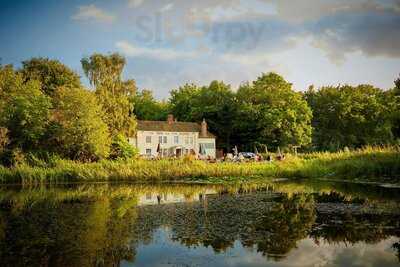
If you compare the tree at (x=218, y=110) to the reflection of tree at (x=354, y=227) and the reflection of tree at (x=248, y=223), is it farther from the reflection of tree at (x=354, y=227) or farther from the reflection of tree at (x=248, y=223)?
the reflection of tree at (x=354, y=227)

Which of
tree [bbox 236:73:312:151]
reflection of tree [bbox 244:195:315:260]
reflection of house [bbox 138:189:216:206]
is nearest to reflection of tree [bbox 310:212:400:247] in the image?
reflection of tree [bbox 244:195:315:260]

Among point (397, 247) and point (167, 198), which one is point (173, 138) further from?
point (397, 247)

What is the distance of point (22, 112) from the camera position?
36.3m

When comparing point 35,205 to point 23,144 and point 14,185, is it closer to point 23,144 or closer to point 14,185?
point 14,185

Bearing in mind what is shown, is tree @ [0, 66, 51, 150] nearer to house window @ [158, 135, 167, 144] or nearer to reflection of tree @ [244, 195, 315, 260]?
reflection of tree @ [244, 195, 315, 260]

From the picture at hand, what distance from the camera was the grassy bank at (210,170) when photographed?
3144cm

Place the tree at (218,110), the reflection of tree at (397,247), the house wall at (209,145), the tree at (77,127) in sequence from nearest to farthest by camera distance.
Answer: the reflection of tree at (397,247) < the tree at (77,127) < the house wall at (209,145) < the tree at (218,110)

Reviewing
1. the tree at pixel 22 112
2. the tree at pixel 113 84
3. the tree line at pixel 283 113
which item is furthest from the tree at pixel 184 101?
the tree at pixel 22 112

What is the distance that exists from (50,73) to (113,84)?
743 cm

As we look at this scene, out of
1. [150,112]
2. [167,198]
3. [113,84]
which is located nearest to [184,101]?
[150,112]

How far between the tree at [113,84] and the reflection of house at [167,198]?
25.9m

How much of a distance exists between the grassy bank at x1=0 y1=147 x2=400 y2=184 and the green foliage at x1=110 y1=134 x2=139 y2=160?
7480 mm

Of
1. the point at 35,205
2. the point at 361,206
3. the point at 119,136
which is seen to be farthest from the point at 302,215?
the point at 119,136

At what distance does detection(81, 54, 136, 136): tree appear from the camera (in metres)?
49.7
